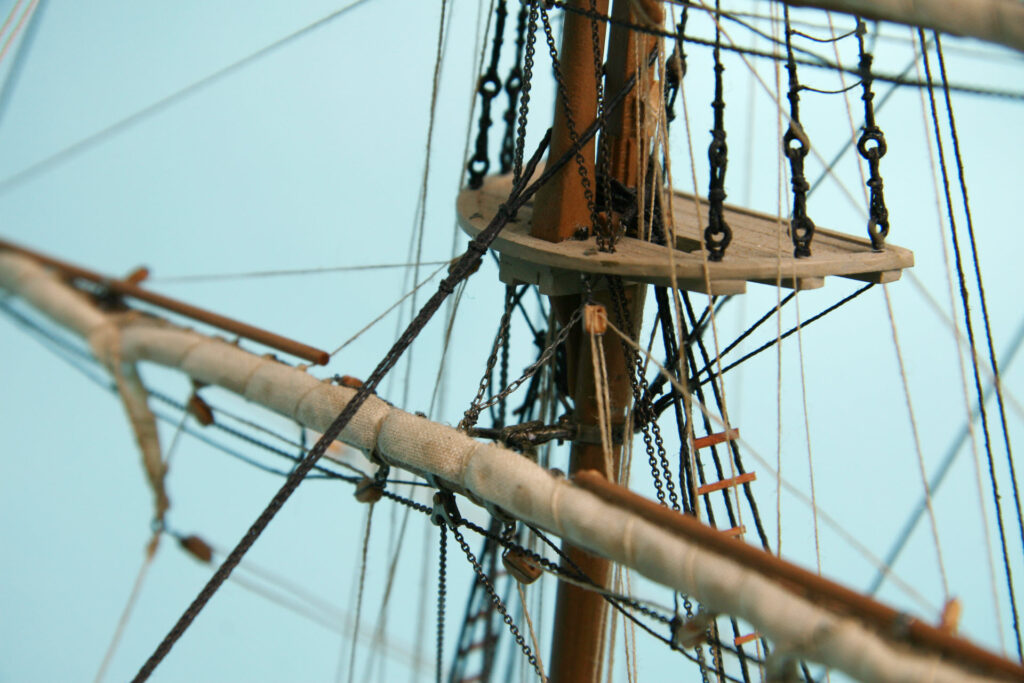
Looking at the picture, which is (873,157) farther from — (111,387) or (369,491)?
(111,387)

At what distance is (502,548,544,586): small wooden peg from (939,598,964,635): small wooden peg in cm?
130

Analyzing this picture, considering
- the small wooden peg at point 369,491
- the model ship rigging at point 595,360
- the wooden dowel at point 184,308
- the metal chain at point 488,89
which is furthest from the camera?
the metal chain at point 488,89

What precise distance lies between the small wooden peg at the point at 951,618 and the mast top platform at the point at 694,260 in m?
1.04

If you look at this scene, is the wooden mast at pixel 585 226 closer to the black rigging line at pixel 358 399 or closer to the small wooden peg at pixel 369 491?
the black rigging line at pixel 358 399

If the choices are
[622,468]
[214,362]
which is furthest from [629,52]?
[214,362]

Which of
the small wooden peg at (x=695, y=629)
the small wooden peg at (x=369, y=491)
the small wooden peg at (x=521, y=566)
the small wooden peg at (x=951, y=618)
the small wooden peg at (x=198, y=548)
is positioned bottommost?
the small wooden peg at (x=951, y=618)

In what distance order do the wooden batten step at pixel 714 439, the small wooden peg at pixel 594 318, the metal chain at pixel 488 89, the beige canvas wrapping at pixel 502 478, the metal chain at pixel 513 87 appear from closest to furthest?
the beige canvas wrapping at pixel 502 478
the small wooden peg at pixel 594 318
the wooden batten step at pixel 714 439
the metal chain at pixel 488 89
the metal chain at pixel 513 87

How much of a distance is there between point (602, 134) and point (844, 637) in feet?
5.78

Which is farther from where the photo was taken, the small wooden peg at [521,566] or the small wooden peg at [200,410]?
the small wooden peg at [200,410]

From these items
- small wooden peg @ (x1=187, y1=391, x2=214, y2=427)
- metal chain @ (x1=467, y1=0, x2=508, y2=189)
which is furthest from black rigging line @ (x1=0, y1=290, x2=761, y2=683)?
metal chain @ (x1=467, y1=0, x2=508, y2=189)

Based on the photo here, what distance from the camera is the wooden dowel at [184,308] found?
3367mm

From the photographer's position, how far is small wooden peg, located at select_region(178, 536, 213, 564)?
3676 mm

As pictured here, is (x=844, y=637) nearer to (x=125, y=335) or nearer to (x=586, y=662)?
(x=586, y=662)

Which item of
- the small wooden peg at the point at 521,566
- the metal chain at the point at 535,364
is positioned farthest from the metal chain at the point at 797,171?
the small wooden peg at the point at 521,566
